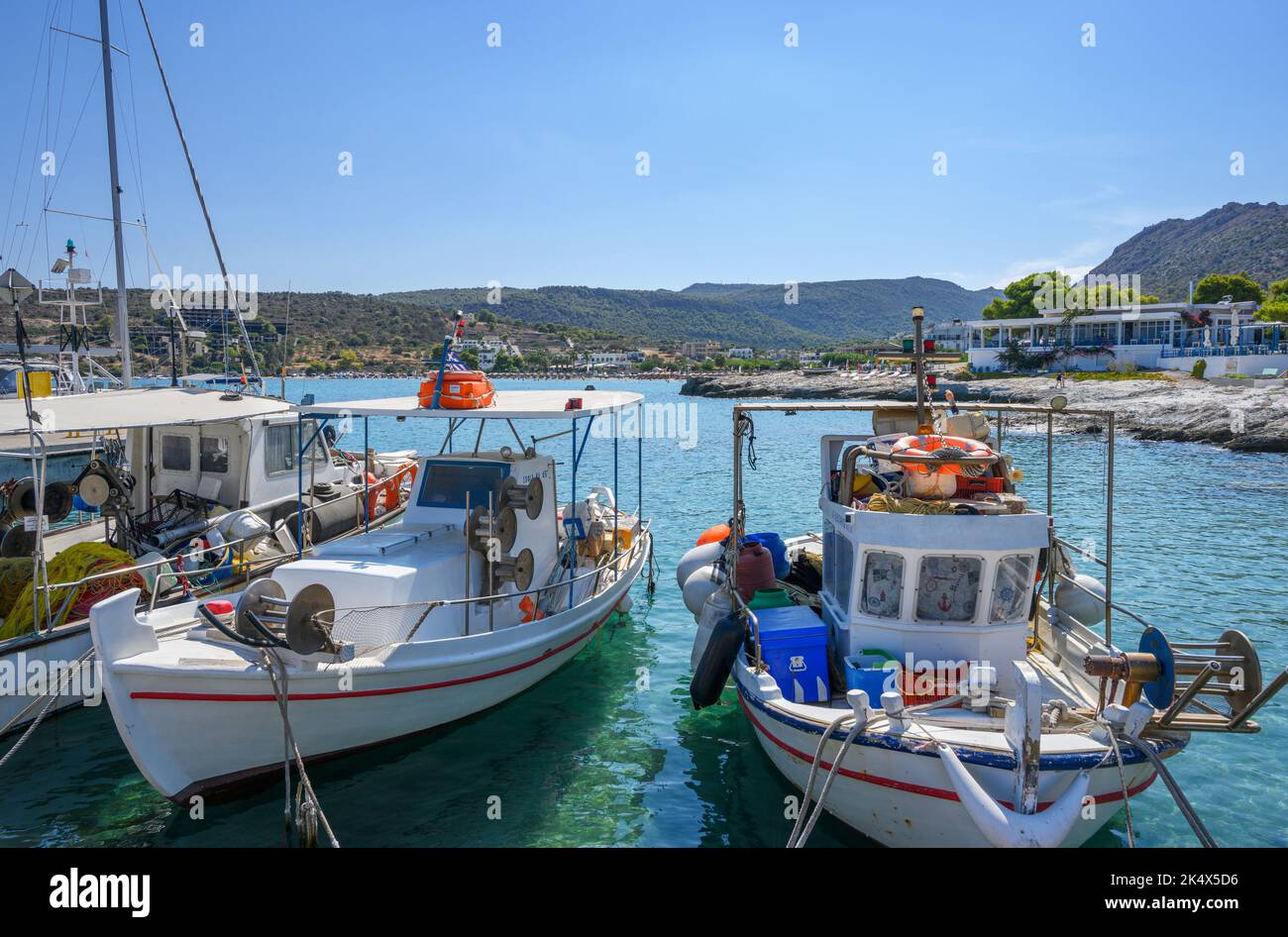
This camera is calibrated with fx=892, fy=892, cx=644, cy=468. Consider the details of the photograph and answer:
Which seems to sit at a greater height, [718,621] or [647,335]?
[647,335]

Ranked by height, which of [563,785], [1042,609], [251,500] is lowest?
[563,785]

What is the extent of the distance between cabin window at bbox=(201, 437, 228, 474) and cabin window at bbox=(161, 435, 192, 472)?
23cm

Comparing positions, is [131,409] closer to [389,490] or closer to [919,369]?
[389,490]

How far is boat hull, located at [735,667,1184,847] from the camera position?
6652mm

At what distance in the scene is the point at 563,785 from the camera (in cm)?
938

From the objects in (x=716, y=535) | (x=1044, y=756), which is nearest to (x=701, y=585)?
(x=716, y=535)

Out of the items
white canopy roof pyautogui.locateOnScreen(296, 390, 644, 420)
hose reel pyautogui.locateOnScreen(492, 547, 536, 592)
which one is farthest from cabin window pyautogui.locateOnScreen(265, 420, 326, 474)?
hose reel pyautogui.locateOnScreen(492, 547, 536, 592)

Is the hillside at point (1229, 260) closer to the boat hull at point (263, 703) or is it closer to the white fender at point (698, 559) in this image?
the white fender at point (698, 559)

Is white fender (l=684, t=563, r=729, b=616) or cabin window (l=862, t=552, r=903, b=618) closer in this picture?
cabin window (l=862, t=552, r=903, b=618)

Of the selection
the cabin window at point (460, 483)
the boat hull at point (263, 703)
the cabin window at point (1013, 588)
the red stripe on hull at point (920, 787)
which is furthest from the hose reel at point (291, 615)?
the cabin window at point (1013, 588)

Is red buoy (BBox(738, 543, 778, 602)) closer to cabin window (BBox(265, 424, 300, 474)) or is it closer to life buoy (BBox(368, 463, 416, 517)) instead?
life buoy (BBox(368, 463, 416, 517))

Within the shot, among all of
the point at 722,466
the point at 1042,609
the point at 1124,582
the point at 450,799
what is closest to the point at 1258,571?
the point at 1124,582
